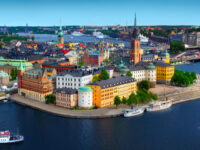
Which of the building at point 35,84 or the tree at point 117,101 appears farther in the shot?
the building at point 35,84

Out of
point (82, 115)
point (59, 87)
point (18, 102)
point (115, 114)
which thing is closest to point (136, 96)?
point (115, 114)

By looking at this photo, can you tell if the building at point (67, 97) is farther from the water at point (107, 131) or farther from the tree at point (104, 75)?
the tree at point (104, 75)

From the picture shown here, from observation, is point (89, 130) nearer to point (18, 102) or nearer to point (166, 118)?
point (166, 118)

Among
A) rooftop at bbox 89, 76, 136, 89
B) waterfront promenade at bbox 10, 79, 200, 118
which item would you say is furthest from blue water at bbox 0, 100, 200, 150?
rooftop at bbox 89, 76, 136, 89

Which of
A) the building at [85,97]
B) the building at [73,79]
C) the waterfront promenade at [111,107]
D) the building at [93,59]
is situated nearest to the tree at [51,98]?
the waterfront promenade at [111,107]

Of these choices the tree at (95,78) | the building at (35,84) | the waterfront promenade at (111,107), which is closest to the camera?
the waterfront promenade at (111,107)

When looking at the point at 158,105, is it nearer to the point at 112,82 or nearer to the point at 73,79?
the point at 112,82

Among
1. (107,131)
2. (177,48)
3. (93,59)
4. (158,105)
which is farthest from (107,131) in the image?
(177,48)
